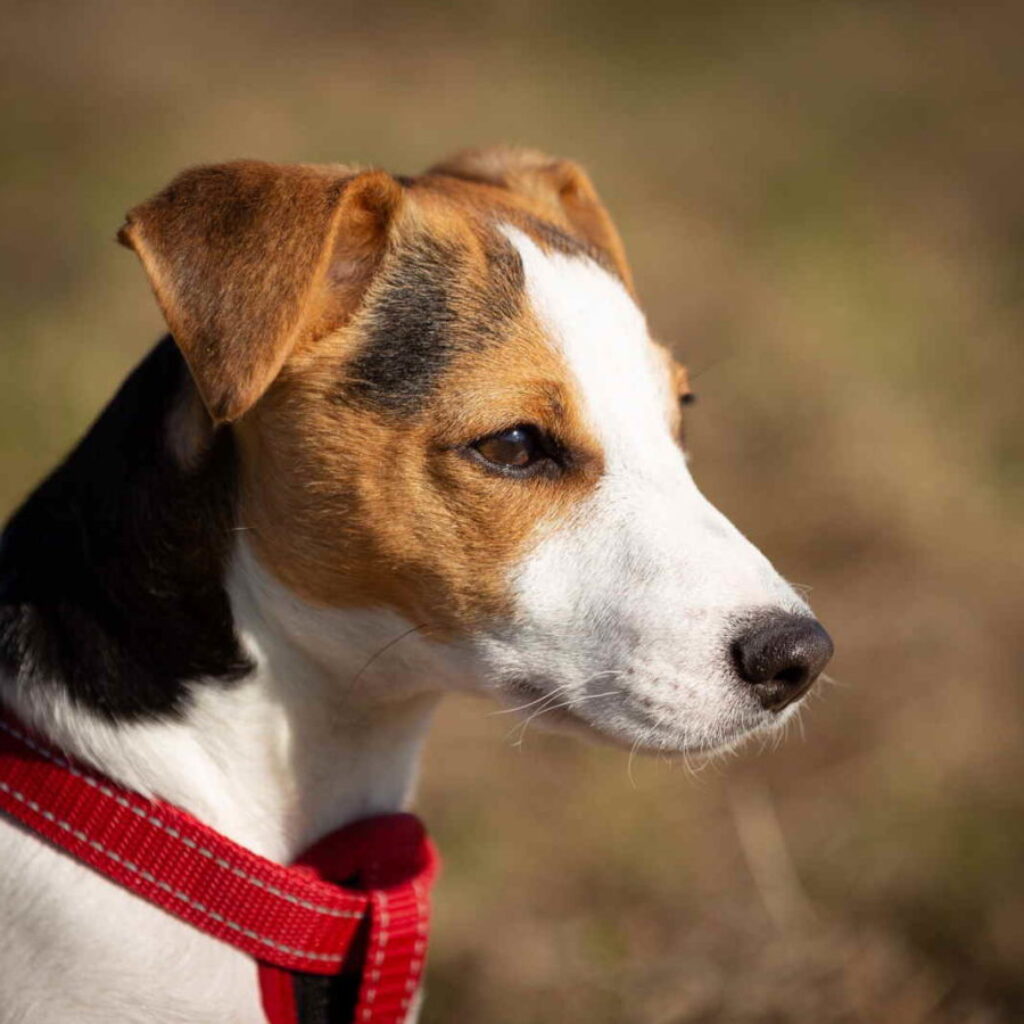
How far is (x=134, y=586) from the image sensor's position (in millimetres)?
2643

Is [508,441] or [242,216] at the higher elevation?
[242,216]

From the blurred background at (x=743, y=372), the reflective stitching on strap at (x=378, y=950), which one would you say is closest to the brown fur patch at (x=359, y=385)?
the reflective stitching on strap at (x=378, y=950)

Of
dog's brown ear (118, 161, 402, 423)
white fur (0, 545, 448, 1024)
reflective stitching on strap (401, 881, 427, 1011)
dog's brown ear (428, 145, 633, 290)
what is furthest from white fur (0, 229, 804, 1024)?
dog's brown ear (428, 145, 633, 290)

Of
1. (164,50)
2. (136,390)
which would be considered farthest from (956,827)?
(164,50)

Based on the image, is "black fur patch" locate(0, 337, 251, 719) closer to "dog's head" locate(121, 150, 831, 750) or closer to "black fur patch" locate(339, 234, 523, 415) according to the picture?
"dog's head" locate(121, 150, 831, 750)

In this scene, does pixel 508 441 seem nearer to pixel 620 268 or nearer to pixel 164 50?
pixel 620 268

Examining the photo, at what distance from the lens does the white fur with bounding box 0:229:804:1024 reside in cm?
251

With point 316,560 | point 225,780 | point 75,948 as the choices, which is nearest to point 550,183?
point 316,560

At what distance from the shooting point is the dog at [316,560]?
250cm

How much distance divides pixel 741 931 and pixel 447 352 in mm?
2137

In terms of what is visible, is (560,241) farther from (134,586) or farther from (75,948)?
(75,948)

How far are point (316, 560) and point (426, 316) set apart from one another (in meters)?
0.55

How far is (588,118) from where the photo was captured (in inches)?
437

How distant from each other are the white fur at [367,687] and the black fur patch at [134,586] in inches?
2.0
